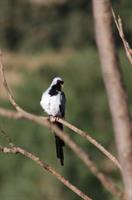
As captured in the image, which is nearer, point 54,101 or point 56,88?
point 54,101

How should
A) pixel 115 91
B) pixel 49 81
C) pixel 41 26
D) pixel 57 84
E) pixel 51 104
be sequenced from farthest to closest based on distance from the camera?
pixel 41 26 < pixel 49 81 < pixel 57 84 < pixel 51 104 < pixel 115 91

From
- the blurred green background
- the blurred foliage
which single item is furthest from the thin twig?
the blurred foliage

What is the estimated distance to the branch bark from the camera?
2.22 metres

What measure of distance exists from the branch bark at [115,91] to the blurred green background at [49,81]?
867cm

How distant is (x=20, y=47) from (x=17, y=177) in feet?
67.0

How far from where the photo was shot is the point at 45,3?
48188mm

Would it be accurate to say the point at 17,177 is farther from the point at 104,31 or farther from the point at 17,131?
the point at 104,31

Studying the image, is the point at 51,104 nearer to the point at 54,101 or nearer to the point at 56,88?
the point at 54,101

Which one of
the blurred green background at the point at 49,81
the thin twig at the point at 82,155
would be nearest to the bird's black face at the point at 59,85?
the blurred green background at the point at 49,81

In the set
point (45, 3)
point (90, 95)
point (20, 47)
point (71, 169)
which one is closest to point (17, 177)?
point (71, 169)

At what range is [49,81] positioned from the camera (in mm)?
28234

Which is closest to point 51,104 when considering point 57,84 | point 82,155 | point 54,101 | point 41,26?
point 54,101

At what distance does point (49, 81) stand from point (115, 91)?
85.3 ft

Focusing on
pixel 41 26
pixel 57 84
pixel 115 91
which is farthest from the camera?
pixel 41 26
